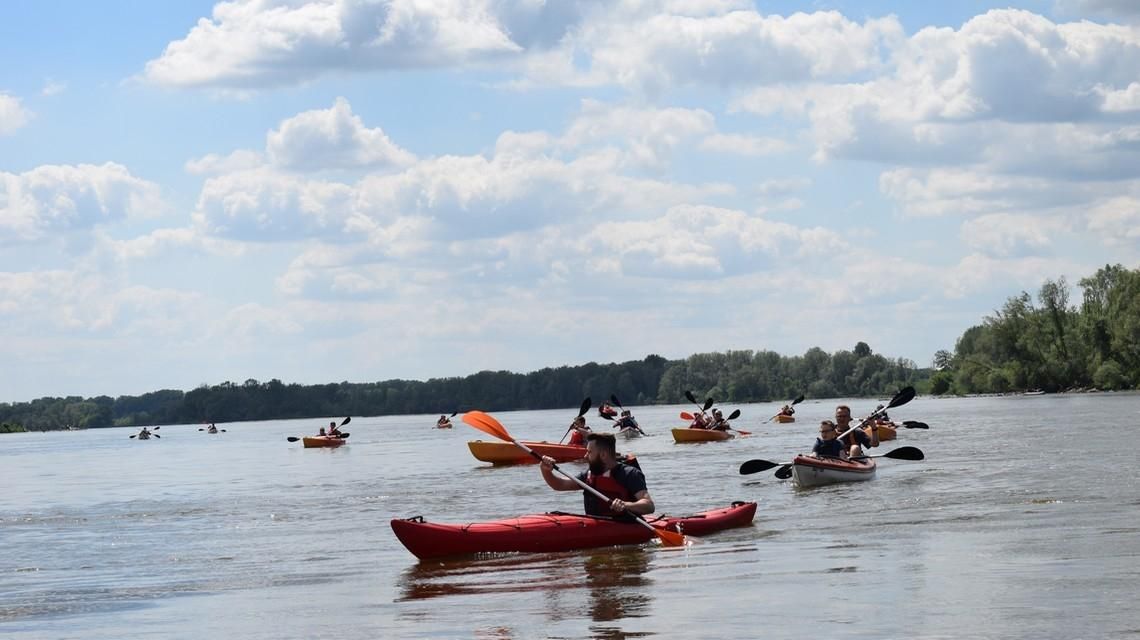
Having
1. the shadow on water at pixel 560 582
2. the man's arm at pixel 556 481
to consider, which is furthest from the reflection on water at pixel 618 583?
the man's arm at pixel 556 481

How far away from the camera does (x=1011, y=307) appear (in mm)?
112188

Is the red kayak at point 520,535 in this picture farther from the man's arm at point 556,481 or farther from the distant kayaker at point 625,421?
the distant kayaker at point 625,421

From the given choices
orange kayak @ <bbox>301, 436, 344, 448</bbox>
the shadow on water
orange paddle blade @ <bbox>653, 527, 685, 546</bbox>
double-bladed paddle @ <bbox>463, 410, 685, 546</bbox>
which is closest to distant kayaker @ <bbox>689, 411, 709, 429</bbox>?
orange kayak @ <bbox>301, 436, 344, 448</bbox>

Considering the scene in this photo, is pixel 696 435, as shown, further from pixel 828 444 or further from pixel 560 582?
pixel 560 582

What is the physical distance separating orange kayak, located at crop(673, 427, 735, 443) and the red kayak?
1247 inches

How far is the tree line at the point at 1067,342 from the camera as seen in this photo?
101000mm

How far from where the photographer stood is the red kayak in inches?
628

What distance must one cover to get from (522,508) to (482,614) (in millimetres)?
12988

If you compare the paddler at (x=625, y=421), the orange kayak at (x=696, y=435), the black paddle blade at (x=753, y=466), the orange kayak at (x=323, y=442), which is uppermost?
the paddler at (x=625, y=421)

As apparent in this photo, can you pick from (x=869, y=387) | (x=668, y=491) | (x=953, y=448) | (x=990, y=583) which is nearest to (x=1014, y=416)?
(x=953, y=448)

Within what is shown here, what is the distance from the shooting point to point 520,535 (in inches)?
629

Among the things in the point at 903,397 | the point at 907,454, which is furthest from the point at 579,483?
the point at 903,397

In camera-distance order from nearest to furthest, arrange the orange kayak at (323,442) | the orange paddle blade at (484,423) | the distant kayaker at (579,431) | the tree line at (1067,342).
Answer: the orange paddle blade at (484,423) → the distant kayaker at (579,431) → the orange kayak at (323,442) → the tree line at (1067,342)

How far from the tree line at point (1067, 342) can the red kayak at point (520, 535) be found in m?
90.2
